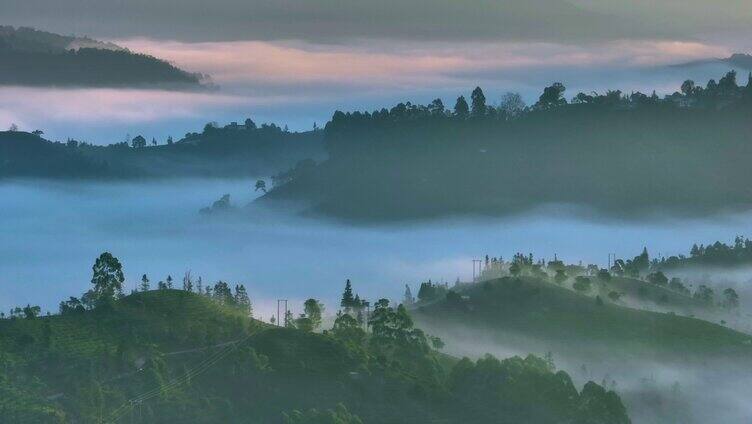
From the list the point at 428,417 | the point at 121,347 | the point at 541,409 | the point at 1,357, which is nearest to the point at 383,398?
the point at 428,417

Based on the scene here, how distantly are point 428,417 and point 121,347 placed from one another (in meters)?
42.1

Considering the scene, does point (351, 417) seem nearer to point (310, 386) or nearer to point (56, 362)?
point (310, 386)

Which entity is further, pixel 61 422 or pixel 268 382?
pixel 268 382

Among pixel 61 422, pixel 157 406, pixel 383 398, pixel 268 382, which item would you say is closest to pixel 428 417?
pixel 383 398

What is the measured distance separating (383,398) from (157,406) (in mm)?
30343

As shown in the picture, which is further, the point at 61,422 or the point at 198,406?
the point at 198,406

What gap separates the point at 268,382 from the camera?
654 ft

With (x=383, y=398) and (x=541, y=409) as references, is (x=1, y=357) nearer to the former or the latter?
(x=383, y=398)

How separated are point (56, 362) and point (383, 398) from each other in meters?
43.4

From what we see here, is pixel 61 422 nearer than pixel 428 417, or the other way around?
pixel 61 422

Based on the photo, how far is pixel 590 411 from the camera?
199750mm

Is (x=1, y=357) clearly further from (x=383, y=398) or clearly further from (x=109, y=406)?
(x=383, y=398)

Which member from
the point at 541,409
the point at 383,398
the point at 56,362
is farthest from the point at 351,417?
the point at 56,362

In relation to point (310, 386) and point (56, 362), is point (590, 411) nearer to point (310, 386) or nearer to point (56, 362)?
point (310, 386)
